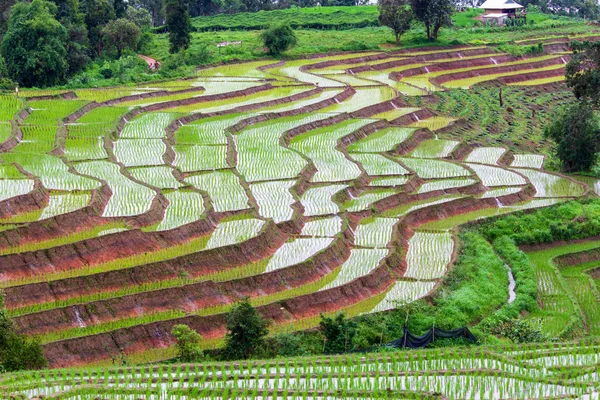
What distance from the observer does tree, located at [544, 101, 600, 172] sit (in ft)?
102

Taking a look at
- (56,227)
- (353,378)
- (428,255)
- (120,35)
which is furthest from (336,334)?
(120,35)

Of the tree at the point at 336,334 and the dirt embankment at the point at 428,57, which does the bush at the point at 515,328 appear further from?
the dirt embankment at the point at 428,57

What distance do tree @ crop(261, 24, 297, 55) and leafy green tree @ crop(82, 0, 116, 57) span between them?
713 cm

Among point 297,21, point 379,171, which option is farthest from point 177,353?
point 297,21

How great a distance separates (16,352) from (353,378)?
16.4 feet

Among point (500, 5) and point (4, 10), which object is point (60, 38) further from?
point (500, 5)

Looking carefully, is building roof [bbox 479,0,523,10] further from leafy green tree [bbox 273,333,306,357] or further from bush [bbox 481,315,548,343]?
leafy green tree [bbox 273,333,306,357]

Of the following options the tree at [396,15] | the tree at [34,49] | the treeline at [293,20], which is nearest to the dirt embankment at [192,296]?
the tree at [34,49]

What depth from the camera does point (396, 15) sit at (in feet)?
174

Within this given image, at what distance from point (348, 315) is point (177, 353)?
136 inches

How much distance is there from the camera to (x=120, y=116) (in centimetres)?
3284

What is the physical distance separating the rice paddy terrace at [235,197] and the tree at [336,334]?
2.68ft

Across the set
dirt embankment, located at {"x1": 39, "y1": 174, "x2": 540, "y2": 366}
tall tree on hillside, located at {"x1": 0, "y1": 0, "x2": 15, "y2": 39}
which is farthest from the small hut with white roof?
dirt embankment, located at {"x1": 39, "y1": 174, "x2": 540, "y2": 366}

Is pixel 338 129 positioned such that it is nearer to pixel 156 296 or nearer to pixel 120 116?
pixel 120 116
